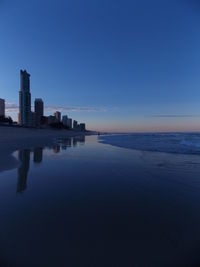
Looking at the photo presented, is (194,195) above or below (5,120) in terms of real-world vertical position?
below

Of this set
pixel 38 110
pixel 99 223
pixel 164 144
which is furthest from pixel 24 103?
pixel 99 223

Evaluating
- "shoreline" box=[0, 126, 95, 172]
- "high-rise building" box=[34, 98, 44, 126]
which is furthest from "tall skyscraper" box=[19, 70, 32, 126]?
"shoreline" box=[0, 126, 95, 172]

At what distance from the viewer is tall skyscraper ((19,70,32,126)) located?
119 m

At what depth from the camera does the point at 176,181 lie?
5.80m

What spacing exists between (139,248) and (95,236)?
0.76 m

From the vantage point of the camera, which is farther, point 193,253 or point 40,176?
point 40,176

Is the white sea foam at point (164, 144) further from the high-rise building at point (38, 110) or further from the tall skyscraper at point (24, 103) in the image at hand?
the high-rise building at point (38, 110)

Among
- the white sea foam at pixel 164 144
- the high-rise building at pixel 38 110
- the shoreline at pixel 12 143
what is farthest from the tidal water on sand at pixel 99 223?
the high-rise building at pixel 38 110

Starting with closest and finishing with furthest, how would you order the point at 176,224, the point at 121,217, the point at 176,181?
1. the point at 176,224
2. the point at 121,217
3. the point at 176,181

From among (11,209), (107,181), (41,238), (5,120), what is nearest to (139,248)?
(41,238)

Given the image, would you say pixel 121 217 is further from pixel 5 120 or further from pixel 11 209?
pixel 5 120

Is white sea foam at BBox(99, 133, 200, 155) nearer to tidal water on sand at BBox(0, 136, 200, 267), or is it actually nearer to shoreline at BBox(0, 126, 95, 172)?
tidal water on sand at BBox(0, 136, 200, 267)

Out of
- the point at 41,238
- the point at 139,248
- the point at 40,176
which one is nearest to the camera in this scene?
the point at 139,248

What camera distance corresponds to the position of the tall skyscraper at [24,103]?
119 meters
